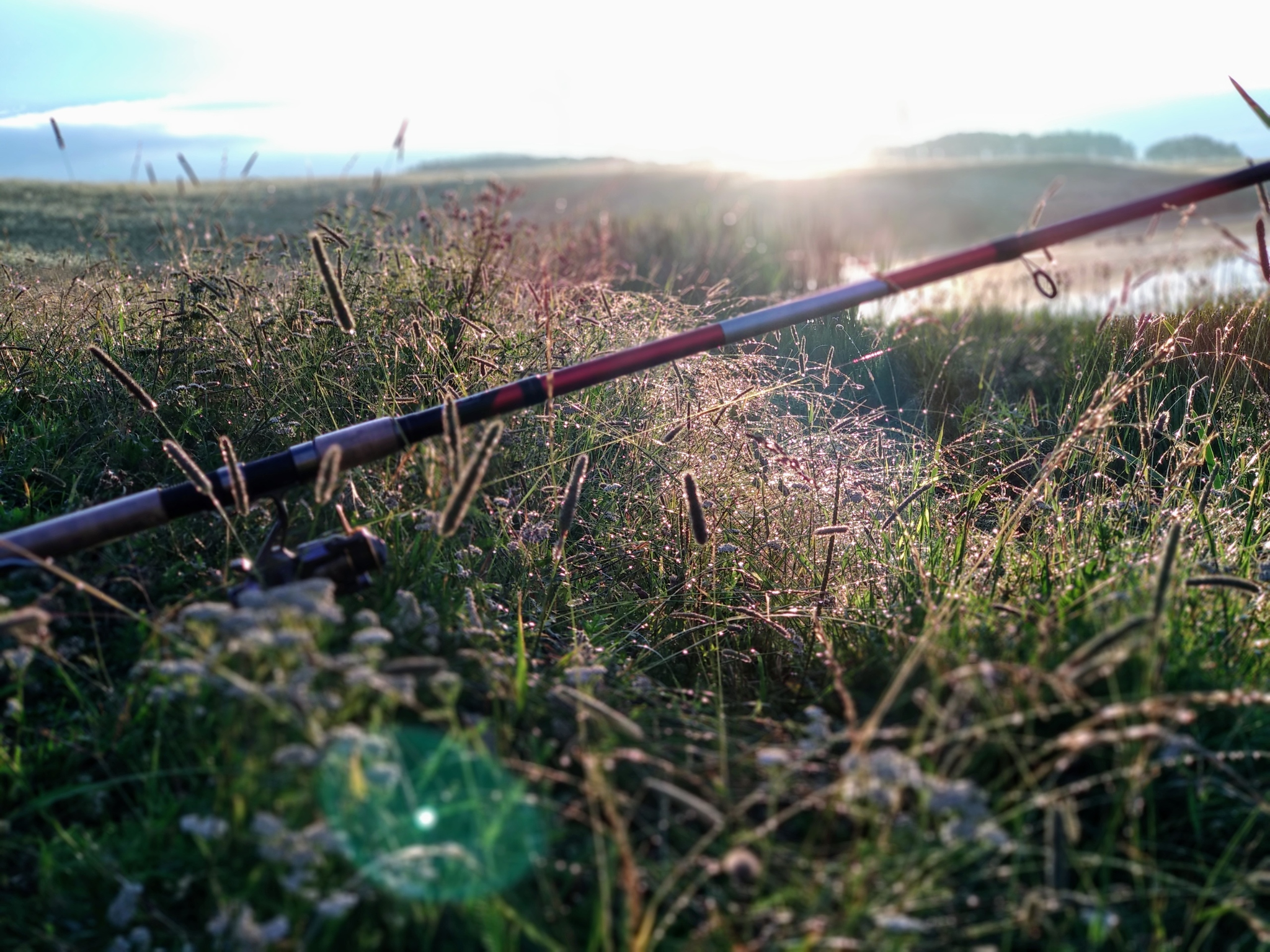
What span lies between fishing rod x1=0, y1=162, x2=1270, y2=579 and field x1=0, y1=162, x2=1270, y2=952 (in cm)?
14

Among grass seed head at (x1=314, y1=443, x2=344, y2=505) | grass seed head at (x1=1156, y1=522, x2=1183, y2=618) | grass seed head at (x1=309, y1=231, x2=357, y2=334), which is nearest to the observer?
grass seed head at (x1=1156, y1=522, x2=1183, y2=618)

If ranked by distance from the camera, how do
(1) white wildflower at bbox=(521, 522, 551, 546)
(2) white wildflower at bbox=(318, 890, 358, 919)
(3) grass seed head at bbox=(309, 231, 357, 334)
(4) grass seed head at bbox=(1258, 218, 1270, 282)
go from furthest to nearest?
(1) white wildflower at bbox=(521, 522, 551, 546), (4) grass seed head at bbox=(1258, 218, 1270, 282), (3) grass seed head at bbox=(309, 231, 357, 334), (2) white wildflower at bbox=(318, 890, 358, 919)

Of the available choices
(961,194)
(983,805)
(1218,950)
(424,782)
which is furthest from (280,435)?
(961,194)

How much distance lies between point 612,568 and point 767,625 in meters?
0.59

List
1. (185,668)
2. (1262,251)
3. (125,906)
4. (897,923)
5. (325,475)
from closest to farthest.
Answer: (897,923)
(185,668)
(125,906)
(325,475)
(1262,251)

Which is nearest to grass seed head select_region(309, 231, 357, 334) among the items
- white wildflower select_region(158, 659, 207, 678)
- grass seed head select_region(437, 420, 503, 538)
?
grass seed head select_region(437, 420, 503, 538)

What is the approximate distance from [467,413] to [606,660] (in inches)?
27.1

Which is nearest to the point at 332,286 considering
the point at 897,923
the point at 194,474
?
the point at 194,474

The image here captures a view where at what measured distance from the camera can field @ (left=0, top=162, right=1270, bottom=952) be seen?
147cm

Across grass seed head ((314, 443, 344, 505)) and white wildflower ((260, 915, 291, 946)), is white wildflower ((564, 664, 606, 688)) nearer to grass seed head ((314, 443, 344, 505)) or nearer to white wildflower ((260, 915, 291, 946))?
grass seed head ((314, 443, 344, 505))

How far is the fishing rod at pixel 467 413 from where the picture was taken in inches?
79.7

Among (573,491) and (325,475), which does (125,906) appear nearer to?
(325,475)

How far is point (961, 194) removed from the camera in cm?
2781

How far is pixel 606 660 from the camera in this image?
2.45m
